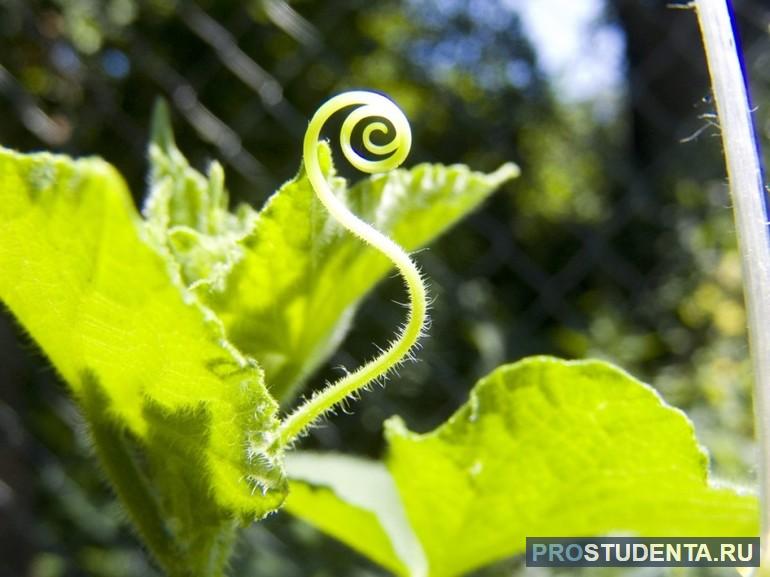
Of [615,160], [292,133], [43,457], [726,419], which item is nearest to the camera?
[726,419]

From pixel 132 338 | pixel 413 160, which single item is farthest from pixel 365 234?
pixel 413 160

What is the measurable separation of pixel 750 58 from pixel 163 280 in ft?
6.01

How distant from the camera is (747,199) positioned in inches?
9.7

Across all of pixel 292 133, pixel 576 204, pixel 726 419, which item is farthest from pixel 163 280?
pixel 576 204

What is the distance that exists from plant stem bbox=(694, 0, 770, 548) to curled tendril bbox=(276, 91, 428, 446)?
3.1 inches

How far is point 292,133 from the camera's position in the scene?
196cm

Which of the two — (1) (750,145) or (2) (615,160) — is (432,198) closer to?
(1) (750,145)

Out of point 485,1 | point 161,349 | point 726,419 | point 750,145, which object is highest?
point 485,1

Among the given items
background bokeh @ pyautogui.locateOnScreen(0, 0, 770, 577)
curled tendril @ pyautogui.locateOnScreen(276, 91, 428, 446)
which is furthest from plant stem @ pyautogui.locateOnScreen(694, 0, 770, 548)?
background bokeh @ pyautogui.locateOnScreen(0, 0, 770, 577)

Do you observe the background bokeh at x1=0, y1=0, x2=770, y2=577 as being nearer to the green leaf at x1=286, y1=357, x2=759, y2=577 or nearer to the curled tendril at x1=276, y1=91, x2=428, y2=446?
the green leaf at x1=286, y1=357, x2=759, y2=577

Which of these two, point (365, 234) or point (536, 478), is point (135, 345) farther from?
point (536, 478)

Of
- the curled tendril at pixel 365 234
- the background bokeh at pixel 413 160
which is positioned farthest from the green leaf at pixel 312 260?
the background bokeh at pixel 413 160

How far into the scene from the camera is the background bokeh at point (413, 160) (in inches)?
70.4

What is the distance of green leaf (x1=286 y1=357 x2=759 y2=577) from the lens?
1.12ft
